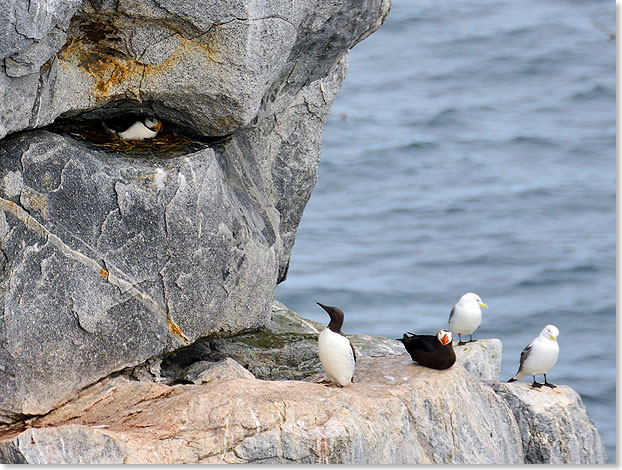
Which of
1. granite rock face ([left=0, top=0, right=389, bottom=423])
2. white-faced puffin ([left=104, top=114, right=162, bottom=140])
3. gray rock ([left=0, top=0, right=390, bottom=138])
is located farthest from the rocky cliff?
gray rock ([left=0, top=0, right=390, bottom=138])

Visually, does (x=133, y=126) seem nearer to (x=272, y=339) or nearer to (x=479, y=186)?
(x=272, y=339)

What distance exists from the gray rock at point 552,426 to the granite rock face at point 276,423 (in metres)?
0.68

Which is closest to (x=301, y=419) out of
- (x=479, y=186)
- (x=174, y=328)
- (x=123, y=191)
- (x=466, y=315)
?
(x=174, y=328)

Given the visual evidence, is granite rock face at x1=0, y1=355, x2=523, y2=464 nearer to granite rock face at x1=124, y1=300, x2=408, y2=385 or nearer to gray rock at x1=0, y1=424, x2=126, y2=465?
gray rock at x1=0, y1=424, x2=126, y2=465

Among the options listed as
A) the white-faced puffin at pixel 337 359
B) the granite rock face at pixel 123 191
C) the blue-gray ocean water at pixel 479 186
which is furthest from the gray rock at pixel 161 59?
the blue-gray ocean water at pixel 479 186

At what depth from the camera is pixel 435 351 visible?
8969 mm

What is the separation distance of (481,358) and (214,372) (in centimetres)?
302

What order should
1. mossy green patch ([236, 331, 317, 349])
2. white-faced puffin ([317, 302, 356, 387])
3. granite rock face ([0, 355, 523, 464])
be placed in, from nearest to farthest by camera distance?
granite rock face ([0, 355, 523, 464]) < white-faced puffin ([317, 302, 356, 387]) < mossy green patch ([236, 331, 317, 349])

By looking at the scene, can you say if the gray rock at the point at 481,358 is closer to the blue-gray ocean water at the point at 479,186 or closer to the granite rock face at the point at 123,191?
the granite rock face at the point at 123,191

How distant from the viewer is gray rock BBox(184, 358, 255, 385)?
877 cm

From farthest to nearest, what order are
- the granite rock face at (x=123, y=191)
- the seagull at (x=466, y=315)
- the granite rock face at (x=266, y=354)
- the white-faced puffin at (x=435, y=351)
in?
the seagull at (x=466, y=315), the granite rock face at (x=266, y=354), the white-faced puffin at (x=435, y=351), the granite rock face at (x=123, y=191)

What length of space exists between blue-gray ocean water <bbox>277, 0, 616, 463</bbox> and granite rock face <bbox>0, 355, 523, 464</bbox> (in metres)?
9.10

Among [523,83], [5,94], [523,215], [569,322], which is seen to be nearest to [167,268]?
[5,94]

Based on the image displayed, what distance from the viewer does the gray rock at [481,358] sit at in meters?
10.4
